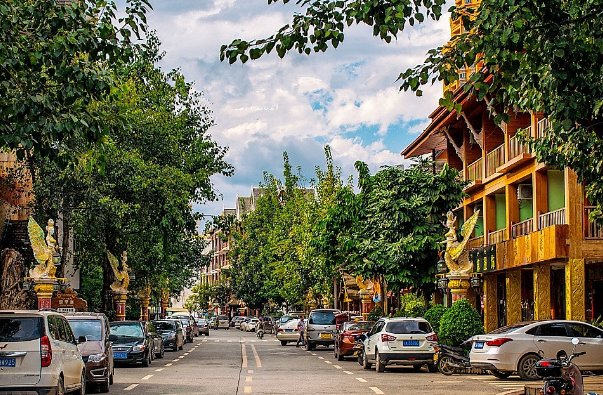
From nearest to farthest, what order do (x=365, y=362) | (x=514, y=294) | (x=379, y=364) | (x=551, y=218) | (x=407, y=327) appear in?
1. (x=407, y=327)
2. (x=379, y=364)
3. (x=365, y=362)
4. (x=551, y=218)
5. (x=514, y=294)

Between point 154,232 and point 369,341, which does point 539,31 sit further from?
point 154,232

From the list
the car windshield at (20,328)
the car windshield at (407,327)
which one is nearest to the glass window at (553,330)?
the car windshield at (407,327)

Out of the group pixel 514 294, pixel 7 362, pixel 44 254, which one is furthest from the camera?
pixel 514 294

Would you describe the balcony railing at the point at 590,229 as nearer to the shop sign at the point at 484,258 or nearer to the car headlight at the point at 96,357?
the shop sign at the point at 484,258

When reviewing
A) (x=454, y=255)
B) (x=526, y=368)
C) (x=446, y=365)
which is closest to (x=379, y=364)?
(x=446, y=365)

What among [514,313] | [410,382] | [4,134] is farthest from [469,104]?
[4,134]

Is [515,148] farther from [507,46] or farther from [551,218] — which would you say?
[507,46]

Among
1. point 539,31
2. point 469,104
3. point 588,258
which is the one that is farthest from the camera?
point 469,104

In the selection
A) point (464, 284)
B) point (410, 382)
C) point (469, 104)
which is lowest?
point (410, 382)

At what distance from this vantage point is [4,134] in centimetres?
1338

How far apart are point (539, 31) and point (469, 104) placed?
2797cm

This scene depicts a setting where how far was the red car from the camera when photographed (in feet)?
112

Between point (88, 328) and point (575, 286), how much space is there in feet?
53.2

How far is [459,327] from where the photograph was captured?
31.1 m
